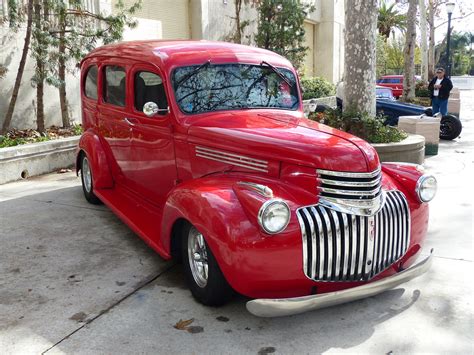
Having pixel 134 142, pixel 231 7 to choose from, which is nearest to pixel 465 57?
pixel 231 7

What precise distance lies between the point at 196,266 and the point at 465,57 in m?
75.5

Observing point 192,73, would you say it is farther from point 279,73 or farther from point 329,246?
point 329,246

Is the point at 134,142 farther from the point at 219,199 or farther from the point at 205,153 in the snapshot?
the point at 219,199

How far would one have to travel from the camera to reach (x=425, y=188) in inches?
150

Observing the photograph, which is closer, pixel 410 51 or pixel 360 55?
pixel 360 55

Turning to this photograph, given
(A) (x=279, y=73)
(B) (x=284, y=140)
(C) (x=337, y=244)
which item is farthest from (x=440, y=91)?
(C) (x=337, y=244)

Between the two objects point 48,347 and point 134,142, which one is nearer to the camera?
point 48,347

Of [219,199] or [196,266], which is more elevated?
[219,199]

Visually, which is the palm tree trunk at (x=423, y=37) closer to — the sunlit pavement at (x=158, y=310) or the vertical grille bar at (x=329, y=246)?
Result: the sunlit pavement at (x=158, y=310)

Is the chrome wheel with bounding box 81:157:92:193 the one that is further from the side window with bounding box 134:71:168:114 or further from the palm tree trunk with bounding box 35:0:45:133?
the palm tree trunk with bounding box 35:0:45:133

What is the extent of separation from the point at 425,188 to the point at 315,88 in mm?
15239

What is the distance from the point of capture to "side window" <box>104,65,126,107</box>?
5246 mm

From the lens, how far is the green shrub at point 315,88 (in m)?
17.8

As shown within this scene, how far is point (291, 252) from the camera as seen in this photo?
10.2ft
